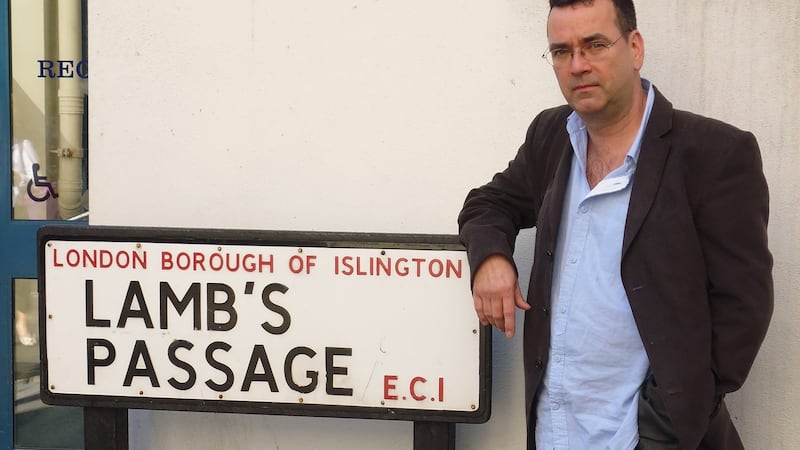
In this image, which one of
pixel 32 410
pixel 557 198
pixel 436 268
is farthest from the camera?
pixel 32 410

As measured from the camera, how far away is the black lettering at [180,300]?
118 inches

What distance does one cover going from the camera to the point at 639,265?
2186 mm

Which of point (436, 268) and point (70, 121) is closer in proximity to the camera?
point (436, 268)

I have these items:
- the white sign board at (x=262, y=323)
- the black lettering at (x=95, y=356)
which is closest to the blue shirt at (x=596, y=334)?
the white sign board at (x=262, y=323)

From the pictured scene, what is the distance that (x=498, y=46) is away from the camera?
10.5 ft

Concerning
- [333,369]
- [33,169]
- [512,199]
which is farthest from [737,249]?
[33,169]

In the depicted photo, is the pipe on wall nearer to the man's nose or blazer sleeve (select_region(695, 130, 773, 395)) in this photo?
the man's nose

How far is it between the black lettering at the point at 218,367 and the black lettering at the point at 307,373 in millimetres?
177

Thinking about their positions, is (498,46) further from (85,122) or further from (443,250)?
(85,122)

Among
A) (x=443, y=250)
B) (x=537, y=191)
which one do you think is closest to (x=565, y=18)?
(x=537, y=191)

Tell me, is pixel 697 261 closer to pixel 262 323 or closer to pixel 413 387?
pixel 413 387

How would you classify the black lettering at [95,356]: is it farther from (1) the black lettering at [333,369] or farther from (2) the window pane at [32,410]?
(2) the window pane at [32,410]

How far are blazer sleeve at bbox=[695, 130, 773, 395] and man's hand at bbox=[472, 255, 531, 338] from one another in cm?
47

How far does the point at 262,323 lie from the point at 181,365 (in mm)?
293
